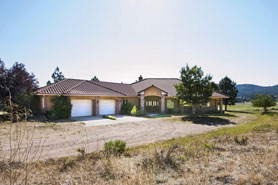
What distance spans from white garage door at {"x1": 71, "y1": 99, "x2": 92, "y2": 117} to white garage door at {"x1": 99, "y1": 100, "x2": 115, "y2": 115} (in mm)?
1437

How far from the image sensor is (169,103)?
26469 millimetres

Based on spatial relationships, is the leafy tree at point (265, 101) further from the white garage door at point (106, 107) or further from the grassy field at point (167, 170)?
the grassy field at point (167, 170)

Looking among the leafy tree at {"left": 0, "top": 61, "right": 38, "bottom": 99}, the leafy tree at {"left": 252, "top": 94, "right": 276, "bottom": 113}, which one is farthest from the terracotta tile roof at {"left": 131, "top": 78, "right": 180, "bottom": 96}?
the leafy tree at {"left": 0, "top": 61, "right": 38, "bottom": 99}

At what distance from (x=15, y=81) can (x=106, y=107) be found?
10290mm

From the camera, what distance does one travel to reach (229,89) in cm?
3388

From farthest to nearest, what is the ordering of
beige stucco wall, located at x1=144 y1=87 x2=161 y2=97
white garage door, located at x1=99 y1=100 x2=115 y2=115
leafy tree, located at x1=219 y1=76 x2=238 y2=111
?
leafy tree, located at x1=219 y1=76 x2=238 y2=111
beige stucco wall, located at x1=144 y1=87 x2=161 y2=97
white garage door, located at x1=99 y1=100 x2=115 y2=115

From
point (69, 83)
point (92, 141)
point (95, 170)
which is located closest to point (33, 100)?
point (69, 83)

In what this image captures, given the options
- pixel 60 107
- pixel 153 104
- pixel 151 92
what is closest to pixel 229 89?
pixel 153 104

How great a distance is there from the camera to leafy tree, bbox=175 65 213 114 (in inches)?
774

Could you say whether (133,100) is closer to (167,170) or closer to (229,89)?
(229,89)

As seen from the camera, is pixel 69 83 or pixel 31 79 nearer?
pixel 31 79

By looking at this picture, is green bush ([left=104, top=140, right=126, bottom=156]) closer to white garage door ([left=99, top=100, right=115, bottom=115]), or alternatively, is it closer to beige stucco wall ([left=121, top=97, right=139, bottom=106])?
white garage door ([left=99, top=100, right=115, bottom=115])

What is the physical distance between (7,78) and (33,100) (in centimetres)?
306

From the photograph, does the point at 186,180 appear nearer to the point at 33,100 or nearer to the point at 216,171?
the point at 216,171
